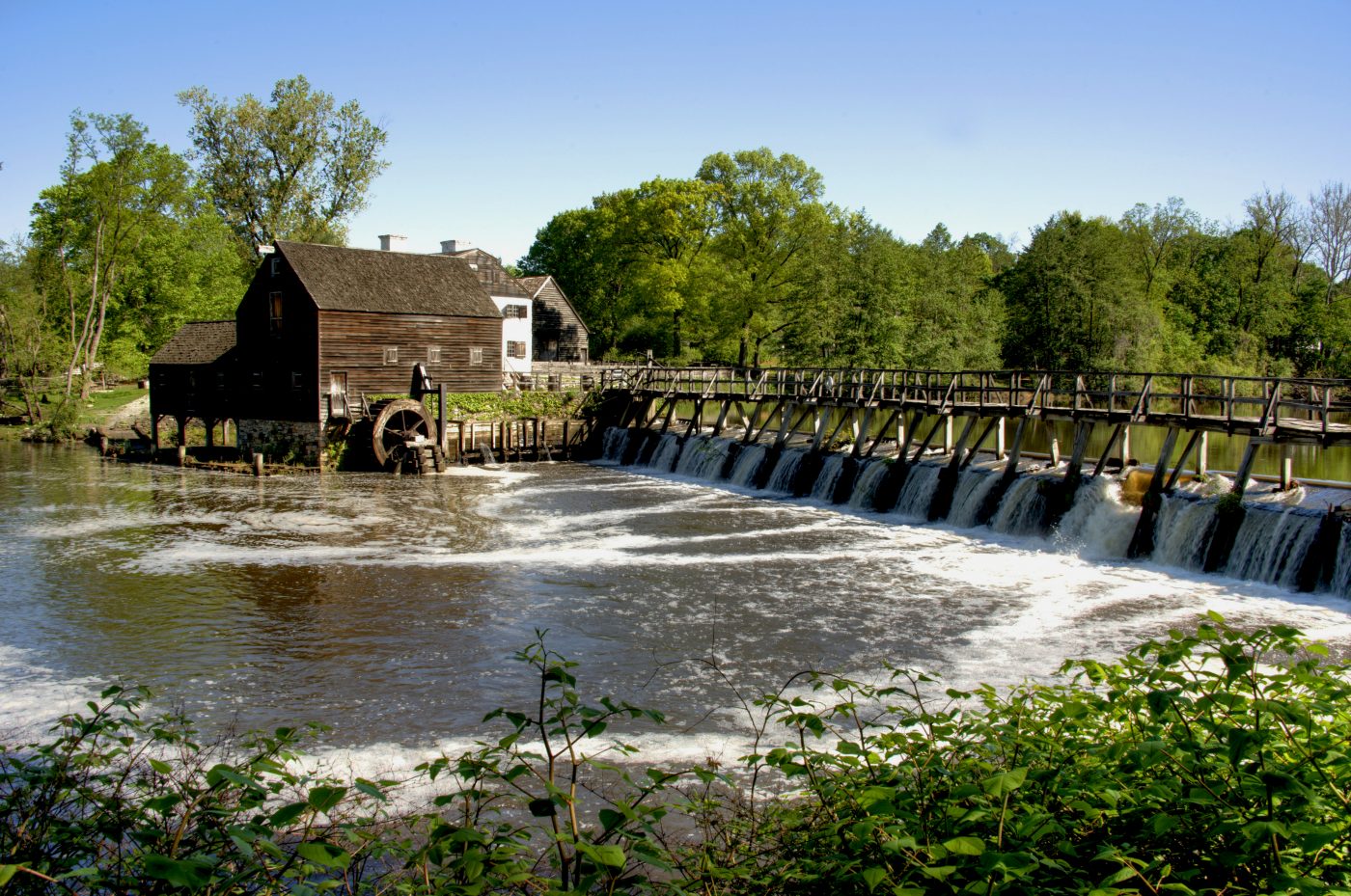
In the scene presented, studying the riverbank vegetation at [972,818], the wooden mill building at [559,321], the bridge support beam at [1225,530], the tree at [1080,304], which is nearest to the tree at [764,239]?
the tree at [1080,304]

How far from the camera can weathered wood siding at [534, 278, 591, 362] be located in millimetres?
65312

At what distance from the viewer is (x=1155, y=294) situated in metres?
58.5

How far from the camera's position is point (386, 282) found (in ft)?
135

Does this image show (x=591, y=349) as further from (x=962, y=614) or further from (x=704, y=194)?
(x=962, y=614)

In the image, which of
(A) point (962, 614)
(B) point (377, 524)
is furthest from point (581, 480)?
(A) point (962, 614)

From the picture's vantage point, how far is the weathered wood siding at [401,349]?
38375 millimetres

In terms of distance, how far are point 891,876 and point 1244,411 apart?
4825cm

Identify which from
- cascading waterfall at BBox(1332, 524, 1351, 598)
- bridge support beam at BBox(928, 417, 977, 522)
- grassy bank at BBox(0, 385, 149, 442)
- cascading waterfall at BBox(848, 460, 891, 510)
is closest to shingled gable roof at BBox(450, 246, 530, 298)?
grassy bank at BBox(0, 385, 149, 442)

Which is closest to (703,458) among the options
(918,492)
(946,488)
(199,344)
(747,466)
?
(747,466)

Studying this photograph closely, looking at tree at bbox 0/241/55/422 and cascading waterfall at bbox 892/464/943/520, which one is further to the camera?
tree at bbox 0/241/55/422

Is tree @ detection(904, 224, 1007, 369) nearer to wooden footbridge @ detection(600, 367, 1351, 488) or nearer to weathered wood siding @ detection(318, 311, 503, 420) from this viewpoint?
wooden footbridge @ detection(600, 367, 1351, 488)

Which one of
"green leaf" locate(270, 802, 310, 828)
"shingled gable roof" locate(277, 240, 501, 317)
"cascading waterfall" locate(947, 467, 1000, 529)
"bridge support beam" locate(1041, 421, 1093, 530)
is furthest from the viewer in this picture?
"shingled gable roof" locate(277, 240, 501, 317)

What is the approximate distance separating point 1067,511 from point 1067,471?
4.23ft

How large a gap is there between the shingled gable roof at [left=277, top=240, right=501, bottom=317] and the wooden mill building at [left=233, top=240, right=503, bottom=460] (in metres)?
0.05
